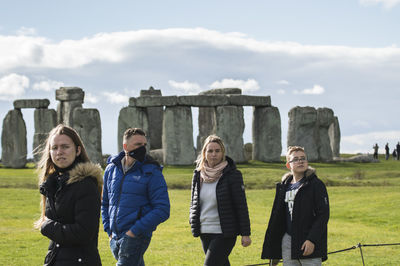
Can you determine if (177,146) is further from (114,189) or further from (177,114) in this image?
(114,189)

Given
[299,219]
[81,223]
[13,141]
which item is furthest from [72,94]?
[81,223]

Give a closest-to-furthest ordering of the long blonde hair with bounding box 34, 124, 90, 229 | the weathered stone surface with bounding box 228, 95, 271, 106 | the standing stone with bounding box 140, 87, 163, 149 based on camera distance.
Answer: the long blonde hair with bounding box 34, 124, 90, 229 < the weathered stone surface with bounding box 228, 95, 271, 106 < the standing stone with bounding box 140, 87, 163, 149

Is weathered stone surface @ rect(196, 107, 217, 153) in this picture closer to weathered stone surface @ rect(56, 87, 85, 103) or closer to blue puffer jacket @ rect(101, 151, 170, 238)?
weathered stone surface @ rect(56, 87, 85, 103)

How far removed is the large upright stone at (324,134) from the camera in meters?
36.8

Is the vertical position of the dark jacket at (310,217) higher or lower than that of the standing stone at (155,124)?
lower

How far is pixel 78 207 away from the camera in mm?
5121

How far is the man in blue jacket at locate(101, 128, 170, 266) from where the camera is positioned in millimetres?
6180

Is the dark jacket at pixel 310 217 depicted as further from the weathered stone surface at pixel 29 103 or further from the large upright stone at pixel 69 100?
the weathered stone surface at pixel 29 103

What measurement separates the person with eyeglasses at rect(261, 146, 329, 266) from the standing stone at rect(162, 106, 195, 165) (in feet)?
86.5

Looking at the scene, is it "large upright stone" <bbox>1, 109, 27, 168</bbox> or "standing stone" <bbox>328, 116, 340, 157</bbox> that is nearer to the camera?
"large upright stone" <bbox>1, 109, 27, 168</bbox>

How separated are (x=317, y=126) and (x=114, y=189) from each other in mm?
31877

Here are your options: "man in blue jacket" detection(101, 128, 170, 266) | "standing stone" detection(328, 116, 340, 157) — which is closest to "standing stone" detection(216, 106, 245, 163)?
"standing stone" detection(328, 116, 340, 157)

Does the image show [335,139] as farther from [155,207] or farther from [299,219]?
[155,207]

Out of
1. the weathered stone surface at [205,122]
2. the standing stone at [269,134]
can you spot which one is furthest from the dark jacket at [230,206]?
the weathered stone surface at [205,122]
